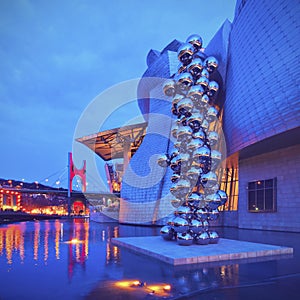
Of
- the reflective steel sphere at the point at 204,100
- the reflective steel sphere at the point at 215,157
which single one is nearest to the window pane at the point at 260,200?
the reflective steel sphere at the point at 215,157

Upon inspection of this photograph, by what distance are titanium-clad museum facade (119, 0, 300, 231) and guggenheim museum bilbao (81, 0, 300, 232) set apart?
0.05 meters

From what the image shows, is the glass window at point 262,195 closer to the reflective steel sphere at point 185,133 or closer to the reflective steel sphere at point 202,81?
the reflective steel sphere at point 202,81

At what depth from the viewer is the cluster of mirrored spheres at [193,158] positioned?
9.29m

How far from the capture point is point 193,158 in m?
9.81

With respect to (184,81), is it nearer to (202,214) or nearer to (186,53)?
(186,53)

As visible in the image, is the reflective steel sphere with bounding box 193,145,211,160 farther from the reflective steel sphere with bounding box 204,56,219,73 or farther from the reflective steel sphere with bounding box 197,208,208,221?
the reflective steel sphere with bounding box 204,56,219,73

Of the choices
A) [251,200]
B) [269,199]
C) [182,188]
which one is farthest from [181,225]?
[251,200]

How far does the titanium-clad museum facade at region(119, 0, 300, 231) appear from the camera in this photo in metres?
15.3

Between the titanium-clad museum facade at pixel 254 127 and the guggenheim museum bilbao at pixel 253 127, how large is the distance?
46mm

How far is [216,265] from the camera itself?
22.8 feet

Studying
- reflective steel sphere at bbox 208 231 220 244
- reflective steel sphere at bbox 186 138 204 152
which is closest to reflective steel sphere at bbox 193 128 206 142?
reflective steel sphere at bbox 186 138 204 152

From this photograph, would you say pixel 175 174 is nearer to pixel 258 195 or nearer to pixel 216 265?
pixel 216 265

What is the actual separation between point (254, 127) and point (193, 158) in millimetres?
9344

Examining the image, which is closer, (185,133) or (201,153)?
(201,153)
